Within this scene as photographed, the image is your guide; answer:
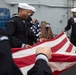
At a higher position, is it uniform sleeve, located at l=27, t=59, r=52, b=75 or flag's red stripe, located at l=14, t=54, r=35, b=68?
uniform sleeve, located at l=27, t=59, r=52, b=75

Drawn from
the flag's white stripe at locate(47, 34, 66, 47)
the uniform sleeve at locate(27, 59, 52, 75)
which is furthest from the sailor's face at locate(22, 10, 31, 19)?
the uniform sleeve at locate(27, 59, 52, 75)

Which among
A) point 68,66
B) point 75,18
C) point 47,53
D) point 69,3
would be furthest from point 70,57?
point 69,3

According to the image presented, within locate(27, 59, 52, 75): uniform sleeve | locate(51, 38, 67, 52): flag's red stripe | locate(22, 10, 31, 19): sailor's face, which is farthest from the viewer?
Answer: locate(22, 10, 31, 19): sailor's face

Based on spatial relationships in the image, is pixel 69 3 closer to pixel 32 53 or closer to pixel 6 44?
pixel 32 53

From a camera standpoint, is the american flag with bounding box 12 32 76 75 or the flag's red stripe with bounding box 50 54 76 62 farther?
the flag's red stripe with bounding box 50 54 76 62

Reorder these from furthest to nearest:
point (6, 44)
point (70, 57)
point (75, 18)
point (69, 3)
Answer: point (69, 3), point (75, 18), point (70, 57), point (6, 44)

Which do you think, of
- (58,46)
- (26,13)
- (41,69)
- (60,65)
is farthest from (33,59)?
(41,69)

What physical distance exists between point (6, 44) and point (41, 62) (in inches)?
9.4

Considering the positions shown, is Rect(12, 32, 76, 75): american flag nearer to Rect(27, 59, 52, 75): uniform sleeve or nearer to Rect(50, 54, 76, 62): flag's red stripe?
Rect(50, 54, 76, 62): flag's red stripe

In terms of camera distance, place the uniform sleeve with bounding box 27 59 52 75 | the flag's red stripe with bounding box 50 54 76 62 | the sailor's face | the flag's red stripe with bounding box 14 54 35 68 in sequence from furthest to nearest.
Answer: the sailor's face, the flag's red stripe with bounding box 50 54 76 62, the flag's red stripe with bounding box 14 54 35 68, the uniform sleeve with bounding box 27 59 52 75

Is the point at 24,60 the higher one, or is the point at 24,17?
the point at 24,17

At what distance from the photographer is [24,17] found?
4281 mm

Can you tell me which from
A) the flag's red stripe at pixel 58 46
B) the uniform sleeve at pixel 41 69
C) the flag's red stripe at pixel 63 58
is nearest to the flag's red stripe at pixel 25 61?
the flag's red stripe at pixel 63 58

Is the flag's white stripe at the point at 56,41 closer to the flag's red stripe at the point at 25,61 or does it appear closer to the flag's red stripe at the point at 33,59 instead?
the flag's red stripe at the point at 33,59
